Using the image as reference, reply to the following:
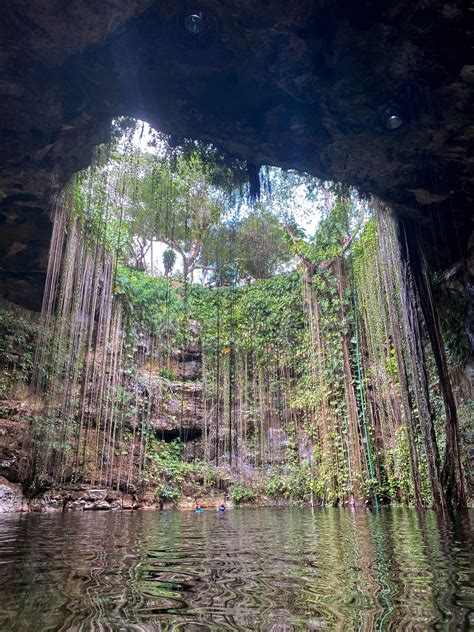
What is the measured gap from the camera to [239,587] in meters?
1.52

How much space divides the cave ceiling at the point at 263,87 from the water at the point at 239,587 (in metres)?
3.91

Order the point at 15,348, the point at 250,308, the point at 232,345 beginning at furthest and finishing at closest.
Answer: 1. the point at 250,308
2. the point at 232,345
3. the point at 15,348

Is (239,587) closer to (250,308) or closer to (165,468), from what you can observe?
(165,468)

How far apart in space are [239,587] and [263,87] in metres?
4.47

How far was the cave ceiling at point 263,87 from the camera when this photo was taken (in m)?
3.84

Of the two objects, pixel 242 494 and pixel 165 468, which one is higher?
pixel 165 468

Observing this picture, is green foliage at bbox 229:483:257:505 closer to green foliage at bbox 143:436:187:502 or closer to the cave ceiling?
green foliage at bbox 143:436:187:502

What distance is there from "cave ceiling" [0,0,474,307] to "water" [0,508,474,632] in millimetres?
3913

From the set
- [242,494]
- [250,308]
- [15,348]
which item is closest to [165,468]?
[242,494]

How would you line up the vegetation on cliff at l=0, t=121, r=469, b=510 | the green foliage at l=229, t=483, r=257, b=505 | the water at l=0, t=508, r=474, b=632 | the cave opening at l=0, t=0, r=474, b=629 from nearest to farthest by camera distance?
the water at l=0, t=508, r=474, b=632 < the cave opening at l=0, t=0, r=474, b=629 < the vegetation on cliff at l=0, t=121, r=469, b=510 < the green foliage at l=229, t=483, r=257, b=505

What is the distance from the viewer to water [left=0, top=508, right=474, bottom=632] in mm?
1117

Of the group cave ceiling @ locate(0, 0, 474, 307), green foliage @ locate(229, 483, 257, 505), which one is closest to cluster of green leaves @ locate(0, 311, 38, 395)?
cave ceiling @ locate(0, 0, 474, 307)

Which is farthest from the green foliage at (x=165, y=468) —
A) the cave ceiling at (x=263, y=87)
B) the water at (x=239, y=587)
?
the water at (x=239, y=587)

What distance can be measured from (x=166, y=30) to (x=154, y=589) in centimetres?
439
